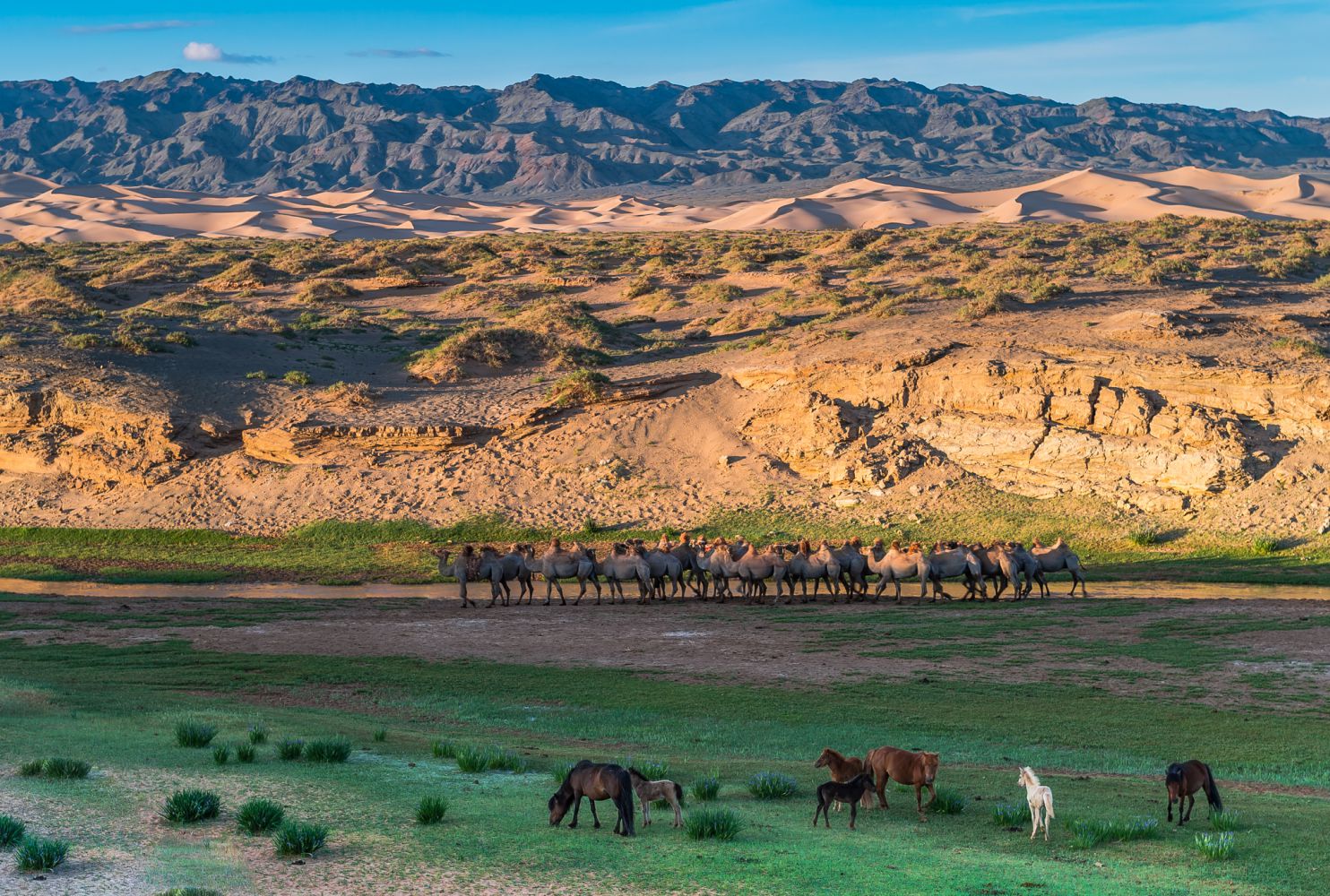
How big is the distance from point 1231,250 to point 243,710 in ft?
182

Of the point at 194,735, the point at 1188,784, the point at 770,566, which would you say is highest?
the point at 770,566

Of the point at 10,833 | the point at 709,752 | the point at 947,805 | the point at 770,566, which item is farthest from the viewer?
the point at 770,566

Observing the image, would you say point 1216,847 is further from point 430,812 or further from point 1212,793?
point 430,812

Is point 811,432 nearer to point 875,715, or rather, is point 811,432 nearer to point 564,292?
point 875,715

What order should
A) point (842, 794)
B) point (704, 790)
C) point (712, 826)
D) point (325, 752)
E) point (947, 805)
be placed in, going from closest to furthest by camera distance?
1. point (712, 826)
2. point (842, 794)
3. point (947, 805)
4. point (704, 790)
5. point (325, 752)

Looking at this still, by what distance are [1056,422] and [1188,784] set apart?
25058 mm

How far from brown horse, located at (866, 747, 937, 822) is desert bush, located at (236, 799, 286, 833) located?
477 cm

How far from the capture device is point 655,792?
33.4ft

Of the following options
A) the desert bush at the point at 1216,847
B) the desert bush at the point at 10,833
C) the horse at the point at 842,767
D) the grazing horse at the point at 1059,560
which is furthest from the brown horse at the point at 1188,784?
the grazing horse at the point at 1059,560

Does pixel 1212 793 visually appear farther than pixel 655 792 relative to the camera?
Yes

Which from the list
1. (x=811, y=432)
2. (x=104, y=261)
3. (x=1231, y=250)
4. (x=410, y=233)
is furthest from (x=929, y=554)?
(x=410, y=233)

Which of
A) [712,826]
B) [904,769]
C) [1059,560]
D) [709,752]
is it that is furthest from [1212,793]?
[1059,560]

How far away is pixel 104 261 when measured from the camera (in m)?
73.8

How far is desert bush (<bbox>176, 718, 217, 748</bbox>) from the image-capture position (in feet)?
42.4
